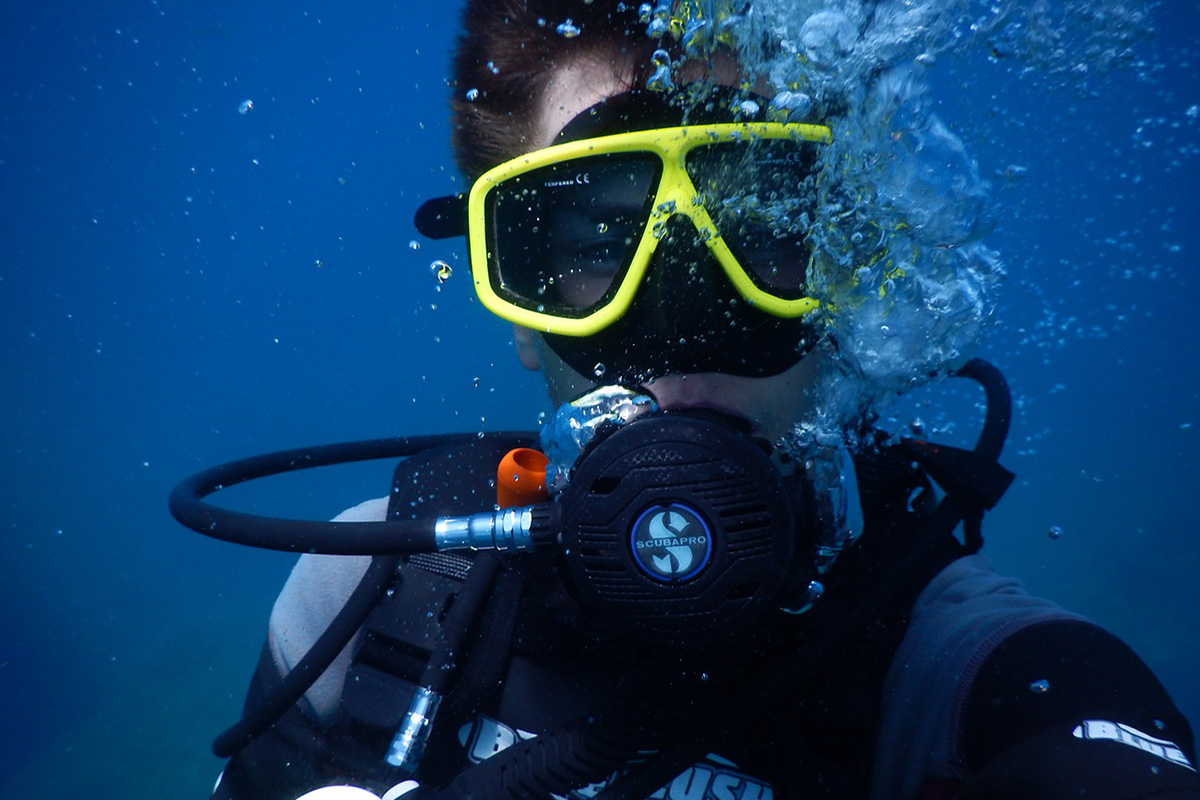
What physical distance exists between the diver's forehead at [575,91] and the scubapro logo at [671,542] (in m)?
1.10

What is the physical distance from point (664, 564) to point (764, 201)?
0.96 metres

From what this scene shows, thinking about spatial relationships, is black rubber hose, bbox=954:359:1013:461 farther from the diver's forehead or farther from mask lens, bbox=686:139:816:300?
the diver's forehead

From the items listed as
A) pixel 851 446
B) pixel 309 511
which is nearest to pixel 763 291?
pixel 851 446

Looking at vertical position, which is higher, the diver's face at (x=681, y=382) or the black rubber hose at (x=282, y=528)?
the diver's face at (x=681, y=382)

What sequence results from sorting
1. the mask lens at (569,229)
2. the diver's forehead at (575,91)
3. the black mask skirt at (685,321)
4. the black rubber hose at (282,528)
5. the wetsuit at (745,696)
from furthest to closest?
the diver's forehead at (575,91) → the mask lens at (569,229) → the black mask skirt at (685,321) → the black rubber hose at (282,528) → the wetsuit at (745,696)

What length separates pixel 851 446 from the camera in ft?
6.52

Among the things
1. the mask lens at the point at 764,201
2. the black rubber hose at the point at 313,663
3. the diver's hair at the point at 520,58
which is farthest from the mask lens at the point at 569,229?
the black rubber hose at the point at 313,663

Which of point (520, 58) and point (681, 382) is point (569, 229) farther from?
point (520, 58)

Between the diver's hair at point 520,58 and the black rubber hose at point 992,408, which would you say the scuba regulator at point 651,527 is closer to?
the black rubber hose at point 992,408

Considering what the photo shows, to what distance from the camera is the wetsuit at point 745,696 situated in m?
1.18

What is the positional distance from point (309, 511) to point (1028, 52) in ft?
113

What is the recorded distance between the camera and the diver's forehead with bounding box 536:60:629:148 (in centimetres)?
177

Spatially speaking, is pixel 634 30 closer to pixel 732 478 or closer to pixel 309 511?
pixel 732 478

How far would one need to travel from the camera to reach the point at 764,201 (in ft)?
5.44
